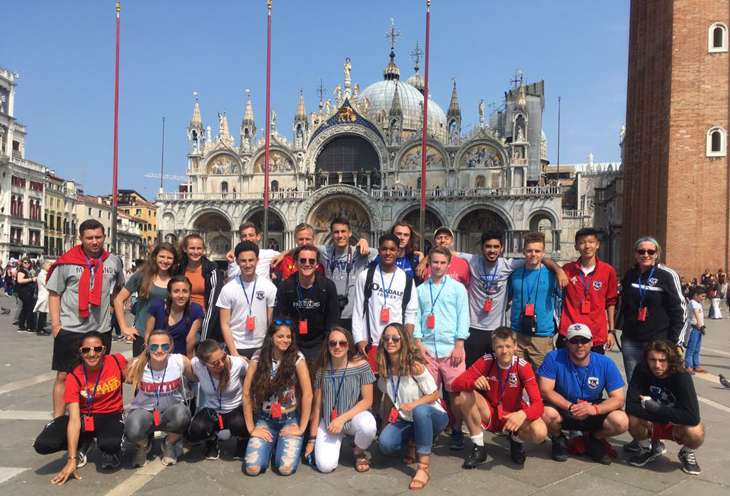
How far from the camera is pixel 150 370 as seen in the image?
538 cm

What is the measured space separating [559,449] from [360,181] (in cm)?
3837

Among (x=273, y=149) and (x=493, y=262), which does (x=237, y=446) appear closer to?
(x=493, y=262)

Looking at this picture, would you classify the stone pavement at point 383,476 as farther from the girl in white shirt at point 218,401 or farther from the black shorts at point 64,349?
the black shorts at point 64,349

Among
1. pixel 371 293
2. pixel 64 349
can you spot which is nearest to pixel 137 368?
pixel 64 349

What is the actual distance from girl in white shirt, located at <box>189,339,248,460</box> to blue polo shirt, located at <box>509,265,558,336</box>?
3.00 m

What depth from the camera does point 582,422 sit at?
5.32 meters

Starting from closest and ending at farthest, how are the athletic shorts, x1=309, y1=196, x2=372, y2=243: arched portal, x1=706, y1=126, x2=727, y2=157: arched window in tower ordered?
1. the athletic shorts
2. x1=706, y1=126, x2=727, y2=157: arched window in tower
3. x1=309, y1=196, x2=372, y2=243: arched portal

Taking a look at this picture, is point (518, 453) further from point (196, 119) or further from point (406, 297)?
point (196, 119)

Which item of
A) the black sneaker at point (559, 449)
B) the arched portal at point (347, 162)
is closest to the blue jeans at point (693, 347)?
the black sneaker at point (559, 449)

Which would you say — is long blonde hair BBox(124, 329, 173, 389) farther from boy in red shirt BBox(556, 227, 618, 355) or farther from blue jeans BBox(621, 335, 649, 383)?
blue jeans BBox(621, 335, 649, 383)

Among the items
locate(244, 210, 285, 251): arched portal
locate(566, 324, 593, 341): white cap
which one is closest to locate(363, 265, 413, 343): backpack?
locate(566, 324, 593, 341): white cap

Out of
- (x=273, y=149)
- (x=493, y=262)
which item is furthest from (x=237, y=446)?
(x=273, y=149)

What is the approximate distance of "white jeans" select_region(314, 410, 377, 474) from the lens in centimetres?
504

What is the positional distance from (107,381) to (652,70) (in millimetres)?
28599
